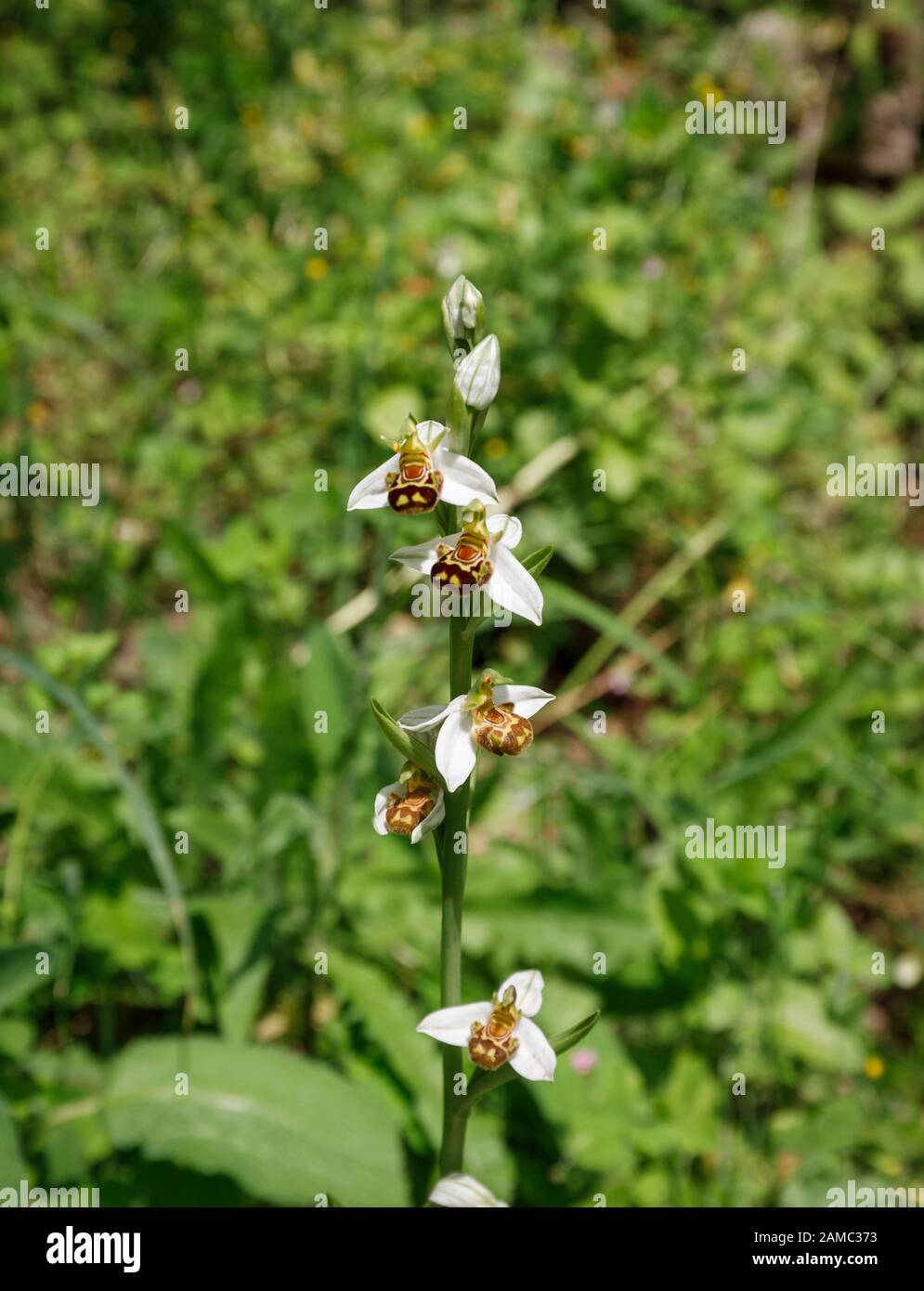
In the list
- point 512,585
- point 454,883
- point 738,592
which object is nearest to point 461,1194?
point 454,883

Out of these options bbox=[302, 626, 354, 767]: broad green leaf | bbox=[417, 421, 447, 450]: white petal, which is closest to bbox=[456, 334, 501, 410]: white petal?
bbox=[417, 421, 447, 450]: white petal

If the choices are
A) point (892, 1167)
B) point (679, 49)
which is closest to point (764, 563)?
point (892, 1167)

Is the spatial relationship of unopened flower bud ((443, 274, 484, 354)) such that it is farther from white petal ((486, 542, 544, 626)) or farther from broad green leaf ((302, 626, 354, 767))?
broad green leaf ((302, 626, 354, 767))

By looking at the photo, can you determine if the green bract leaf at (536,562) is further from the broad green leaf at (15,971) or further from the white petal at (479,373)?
the broad green leaf at (15,971)

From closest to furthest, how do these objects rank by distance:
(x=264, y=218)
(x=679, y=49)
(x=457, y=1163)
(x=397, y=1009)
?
(x=457, y=1163) → (x=397, y=1009) → (x=264, y=218) → (x=679, y=49)

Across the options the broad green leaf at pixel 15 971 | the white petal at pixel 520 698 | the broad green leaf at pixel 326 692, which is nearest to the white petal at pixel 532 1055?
the white petal at pixel 520 698

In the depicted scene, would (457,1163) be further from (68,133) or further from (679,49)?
(679,49)
